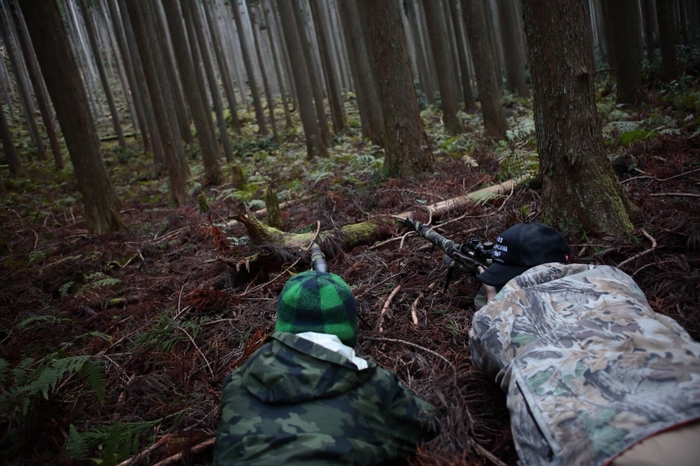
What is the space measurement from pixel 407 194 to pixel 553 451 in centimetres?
482

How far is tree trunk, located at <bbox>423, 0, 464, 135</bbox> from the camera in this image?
12.3 meters

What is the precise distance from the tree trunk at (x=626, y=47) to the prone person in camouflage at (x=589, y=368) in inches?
365

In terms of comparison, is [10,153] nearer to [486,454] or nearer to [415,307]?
[415,307]

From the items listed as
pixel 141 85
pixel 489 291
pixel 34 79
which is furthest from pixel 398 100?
pixel 34 79

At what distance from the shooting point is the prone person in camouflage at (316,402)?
1.64 meters

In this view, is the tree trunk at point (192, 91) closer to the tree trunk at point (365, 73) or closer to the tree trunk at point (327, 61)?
the tree trunk at point (365, 73)

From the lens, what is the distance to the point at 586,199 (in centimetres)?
330

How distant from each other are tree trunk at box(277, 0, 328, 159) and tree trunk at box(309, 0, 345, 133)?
3.03 metres

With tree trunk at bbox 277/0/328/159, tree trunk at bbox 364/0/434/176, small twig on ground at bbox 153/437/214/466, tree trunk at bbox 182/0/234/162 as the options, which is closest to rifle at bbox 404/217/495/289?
small twig on ground at bbox 153/437/214/466

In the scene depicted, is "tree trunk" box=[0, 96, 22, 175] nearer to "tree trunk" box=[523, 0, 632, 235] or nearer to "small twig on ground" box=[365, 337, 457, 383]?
"small twig on ground" box=[365, 337, 457, 383]

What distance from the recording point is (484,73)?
1028cm

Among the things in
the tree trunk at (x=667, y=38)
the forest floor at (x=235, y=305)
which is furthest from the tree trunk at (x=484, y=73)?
the tree trunk at (x=667, y=38)

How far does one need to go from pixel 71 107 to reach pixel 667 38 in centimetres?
1285

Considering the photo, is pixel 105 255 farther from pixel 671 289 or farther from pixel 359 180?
pixel 671 289
